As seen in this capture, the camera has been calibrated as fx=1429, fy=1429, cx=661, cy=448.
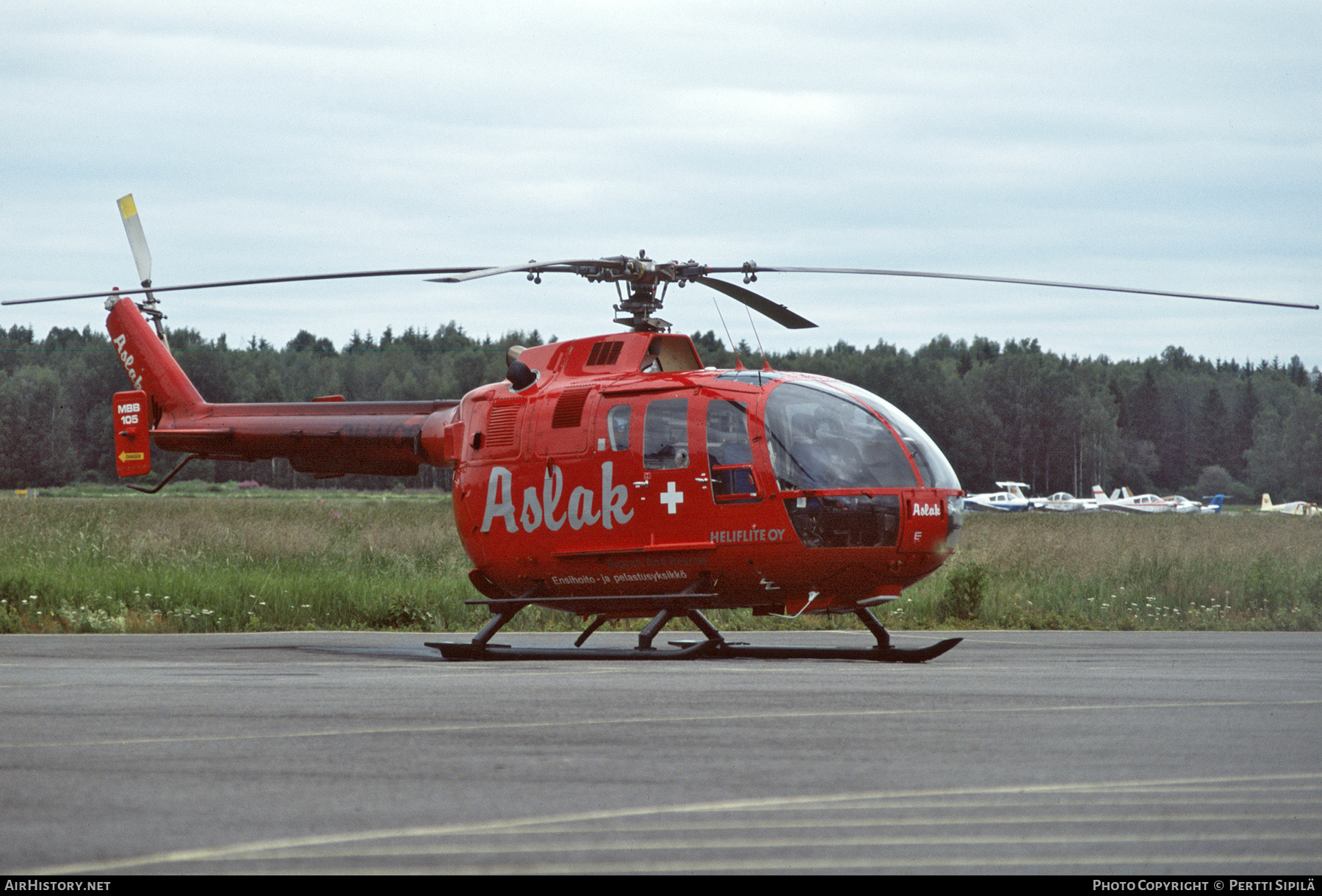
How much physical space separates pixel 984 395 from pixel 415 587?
102634 mm

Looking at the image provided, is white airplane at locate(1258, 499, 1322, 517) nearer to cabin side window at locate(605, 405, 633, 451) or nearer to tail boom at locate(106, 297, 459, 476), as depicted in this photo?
tail boom at locate(106, 297, 459, 476)

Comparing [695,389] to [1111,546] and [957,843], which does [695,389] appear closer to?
[957,843]

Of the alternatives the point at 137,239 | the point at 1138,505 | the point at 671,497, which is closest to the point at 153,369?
the point at 137,239

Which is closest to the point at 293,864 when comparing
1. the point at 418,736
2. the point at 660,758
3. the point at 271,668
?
the point at 660,758

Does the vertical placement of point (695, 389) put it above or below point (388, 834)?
above

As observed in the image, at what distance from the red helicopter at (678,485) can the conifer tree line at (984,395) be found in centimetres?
7779

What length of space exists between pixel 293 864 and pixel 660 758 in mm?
2191

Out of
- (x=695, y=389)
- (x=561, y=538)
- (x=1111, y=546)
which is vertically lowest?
(x=1111, y=546)

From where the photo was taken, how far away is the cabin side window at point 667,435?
12.3 m

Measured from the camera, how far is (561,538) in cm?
1301

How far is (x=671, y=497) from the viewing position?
1229 centimetres

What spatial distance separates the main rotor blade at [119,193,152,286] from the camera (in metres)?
17.9

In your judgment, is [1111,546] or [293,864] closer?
[293,864]

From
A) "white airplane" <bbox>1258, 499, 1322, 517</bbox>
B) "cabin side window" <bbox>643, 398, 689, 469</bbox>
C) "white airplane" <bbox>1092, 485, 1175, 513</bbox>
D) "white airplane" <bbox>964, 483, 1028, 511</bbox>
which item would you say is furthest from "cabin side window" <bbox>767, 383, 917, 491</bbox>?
"white airplane" <bbox>1092, 485, 1175, 513</bbox>
